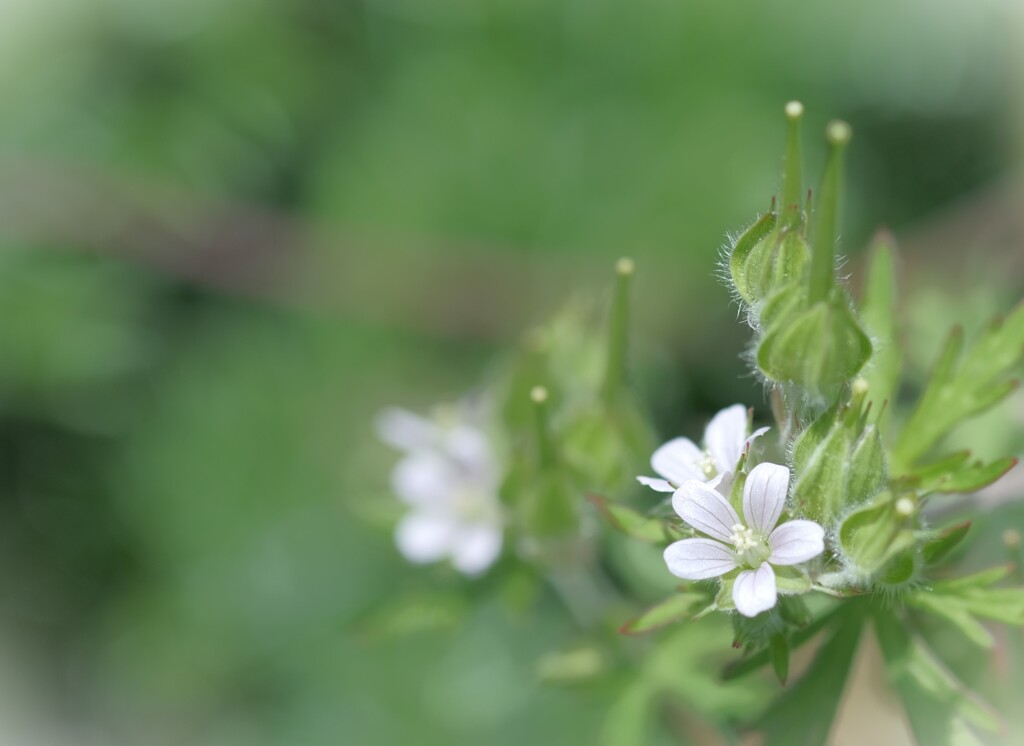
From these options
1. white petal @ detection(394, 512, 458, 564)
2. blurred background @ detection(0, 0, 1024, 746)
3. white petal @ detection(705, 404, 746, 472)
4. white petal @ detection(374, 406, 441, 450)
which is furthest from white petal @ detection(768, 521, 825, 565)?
blurred background @ detection(0, 0, 1024, 746)

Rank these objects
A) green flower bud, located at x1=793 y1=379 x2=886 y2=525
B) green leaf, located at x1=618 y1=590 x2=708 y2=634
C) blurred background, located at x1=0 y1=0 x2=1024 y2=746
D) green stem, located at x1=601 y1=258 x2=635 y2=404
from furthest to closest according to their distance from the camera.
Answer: blurred background, located at x1=0 y1=0 x2=1024 y2=746 → green stem, located at x1=601 y1=258 x2=635 y2=404 → green leaf, located at x1=618 y1=590 x2=708 y2=634 → green flower bud, located at x1=793 y1=379 x2=886 y2=525

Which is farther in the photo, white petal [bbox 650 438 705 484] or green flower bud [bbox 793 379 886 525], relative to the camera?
white petal [bbox 650 438 705 484]

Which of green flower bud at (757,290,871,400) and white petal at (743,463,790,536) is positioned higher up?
green flower bud at (757,290,871,400)

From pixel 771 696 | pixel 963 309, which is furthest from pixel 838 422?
pixel 963 309

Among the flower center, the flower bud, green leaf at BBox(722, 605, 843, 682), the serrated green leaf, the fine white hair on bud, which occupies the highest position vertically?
the serrated green leaf

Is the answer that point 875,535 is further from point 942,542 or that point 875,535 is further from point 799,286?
point 799,286

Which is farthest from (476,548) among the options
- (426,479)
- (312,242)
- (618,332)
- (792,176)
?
(312,242)

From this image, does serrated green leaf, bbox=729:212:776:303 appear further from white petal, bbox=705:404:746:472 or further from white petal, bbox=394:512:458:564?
white petal, bbox=394:512:458:564
